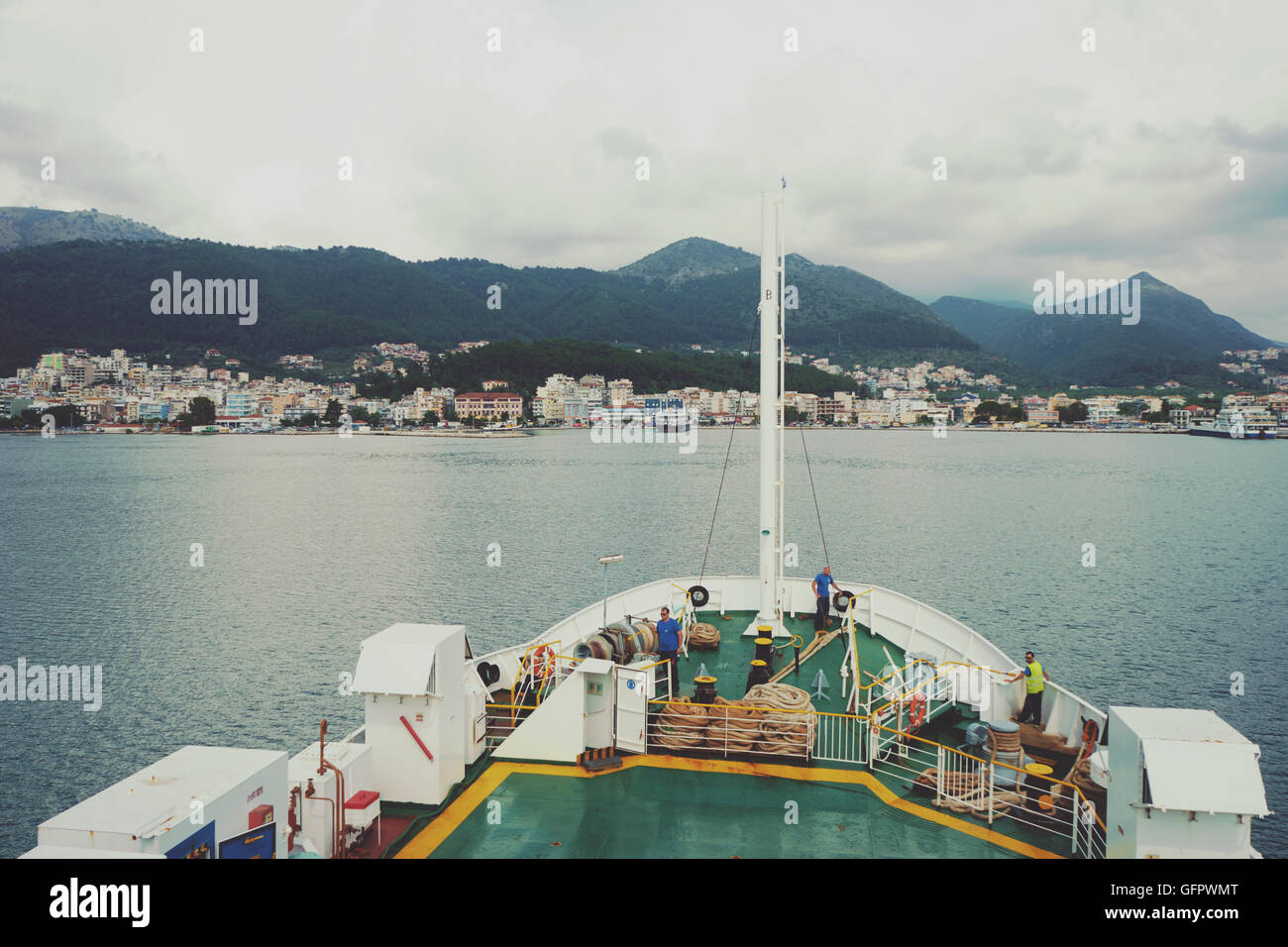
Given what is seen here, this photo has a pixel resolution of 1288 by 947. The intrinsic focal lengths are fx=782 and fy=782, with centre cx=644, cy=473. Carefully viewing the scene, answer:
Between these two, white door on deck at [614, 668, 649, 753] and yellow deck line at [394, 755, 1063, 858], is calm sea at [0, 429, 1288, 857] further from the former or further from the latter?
white door on deck at [614, 668, 649, 753]

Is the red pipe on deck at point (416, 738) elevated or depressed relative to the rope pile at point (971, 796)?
elevated

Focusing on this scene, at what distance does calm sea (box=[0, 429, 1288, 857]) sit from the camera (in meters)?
20.8

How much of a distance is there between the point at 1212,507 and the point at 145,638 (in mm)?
70470

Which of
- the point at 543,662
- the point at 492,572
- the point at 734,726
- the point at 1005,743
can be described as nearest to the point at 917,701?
the point at 1005,743

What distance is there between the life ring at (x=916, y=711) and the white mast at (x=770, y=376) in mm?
3110

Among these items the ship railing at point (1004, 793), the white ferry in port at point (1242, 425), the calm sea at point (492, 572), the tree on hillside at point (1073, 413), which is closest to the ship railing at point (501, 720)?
the ship railing at point (1004, 793)

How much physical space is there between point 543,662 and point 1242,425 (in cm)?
19564

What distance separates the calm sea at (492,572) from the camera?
20781 millimetres

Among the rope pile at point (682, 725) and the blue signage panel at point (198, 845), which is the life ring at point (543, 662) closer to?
the rope pile at point (682, 725)

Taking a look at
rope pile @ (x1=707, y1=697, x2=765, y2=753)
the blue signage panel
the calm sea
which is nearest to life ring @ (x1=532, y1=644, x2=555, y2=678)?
rope pile @ (x1=707, y1=697, x2=765, y2=753)

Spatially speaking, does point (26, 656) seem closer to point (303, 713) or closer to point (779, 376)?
point (303, 713)

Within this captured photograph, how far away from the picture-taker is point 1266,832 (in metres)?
14.4

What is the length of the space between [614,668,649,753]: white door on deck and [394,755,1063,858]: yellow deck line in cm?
19
